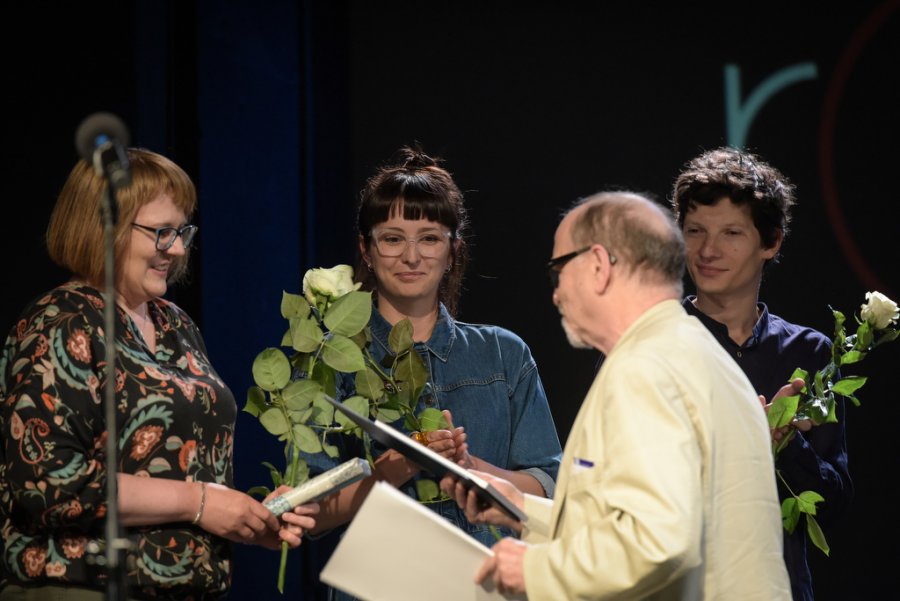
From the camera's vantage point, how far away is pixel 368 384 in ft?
7.85

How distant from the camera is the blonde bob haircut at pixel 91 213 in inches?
83.7

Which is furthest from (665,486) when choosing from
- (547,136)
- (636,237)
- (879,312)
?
(547,136)

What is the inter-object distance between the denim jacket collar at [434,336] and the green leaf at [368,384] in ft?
0.61

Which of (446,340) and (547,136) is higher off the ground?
(547,136)

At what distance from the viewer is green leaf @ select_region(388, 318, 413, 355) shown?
2.45 m

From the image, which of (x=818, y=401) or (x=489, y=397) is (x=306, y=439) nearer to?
(x=489, y=397)

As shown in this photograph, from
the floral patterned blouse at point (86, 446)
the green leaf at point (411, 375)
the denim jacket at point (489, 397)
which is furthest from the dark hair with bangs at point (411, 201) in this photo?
the floral patterned blouse at point (86, 446)

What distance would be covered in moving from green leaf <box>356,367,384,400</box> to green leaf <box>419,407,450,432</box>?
0.11 metres

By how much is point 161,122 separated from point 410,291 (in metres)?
1.34

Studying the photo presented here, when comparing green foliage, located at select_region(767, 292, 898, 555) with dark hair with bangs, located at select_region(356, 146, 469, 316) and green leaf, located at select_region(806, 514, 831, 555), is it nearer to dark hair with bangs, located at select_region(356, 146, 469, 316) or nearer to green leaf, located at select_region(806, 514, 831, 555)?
green leaf, located at select_region(806, 514, 831, 555)

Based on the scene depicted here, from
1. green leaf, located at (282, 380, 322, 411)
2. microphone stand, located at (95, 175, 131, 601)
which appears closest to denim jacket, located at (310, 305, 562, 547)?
green leaf, located at (282, 380, 322, 411)

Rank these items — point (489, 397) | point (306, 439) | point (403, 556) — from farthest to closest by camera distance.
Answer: point (489, 397), point (306, 439), point (403, 556)

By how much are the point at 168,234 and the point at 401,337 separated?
1.81ft

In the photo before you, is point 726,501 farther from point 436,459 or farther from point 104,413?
point 104,413
